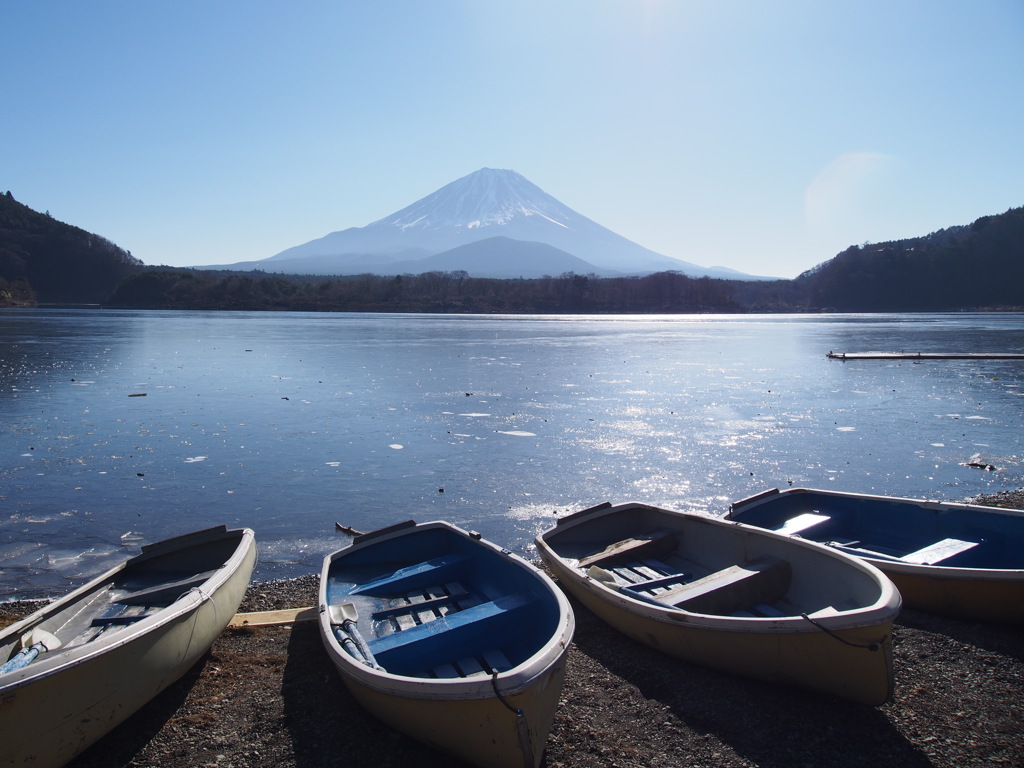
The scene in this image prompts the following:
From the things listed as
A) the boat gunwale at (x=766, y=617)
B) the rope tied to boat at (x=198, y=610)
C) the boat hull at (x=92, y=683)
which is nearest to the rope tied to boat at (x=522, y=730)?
the boat gunwale at (x=766, y=617)

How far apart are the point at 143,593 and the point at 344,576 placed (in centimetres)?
171

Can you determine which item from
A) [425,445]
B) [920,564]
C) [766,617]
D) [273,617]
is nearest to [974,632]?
[920,564]

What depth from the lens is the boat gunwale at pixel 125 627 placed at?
383 centimetres

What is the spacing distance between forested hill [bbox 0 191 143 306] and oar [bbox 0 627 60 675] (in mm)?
150391

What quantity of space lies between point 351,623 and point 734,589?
10.4 feet

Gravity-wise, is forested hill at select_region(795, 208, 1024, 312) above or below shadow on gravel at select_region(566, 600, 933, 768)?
above

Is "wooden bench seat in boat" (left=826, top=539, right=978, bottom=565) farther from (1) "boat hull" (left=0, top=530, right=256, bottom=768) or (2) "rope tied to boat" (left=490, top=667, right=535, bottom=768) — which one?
(1) "boat hull" (left=0, top=530, right=256, bottom=768)

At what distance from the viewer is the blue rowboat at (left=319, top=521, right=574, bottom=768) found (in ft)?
12.7

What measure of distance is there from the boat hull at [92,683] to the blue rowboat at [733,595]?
3.26m

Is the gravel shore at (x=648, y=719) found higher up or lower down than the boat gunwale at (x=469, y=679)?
lower down

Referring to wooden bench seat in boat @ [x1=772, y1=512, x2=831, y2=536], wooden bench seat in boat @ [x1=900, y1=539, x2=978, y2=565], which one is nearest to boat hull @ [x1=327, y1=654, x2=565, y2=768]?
wooden bench seat in boat @ [x1=900, y1=539, x2=978, y2=565]

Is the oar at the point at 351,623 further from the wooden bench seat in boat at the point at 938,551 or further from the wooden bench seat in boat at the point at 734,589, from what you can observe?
the wooden bench seat in boat at the point at 938,551

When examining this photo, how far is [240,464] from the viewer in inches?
499

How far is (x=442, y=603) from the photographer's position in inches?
235
